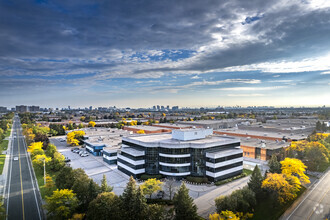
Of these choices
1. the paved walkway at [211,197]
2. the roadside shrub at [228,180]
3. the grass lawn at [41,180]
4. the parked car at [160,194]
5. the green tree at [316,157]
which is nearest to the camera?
the paved walkway at [211,197]

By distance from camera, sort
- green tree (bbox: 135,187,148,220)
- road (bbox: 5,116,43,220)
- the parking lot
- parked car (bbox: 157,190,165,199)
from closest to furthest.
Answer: green tree (bbox: 135,187,148,220), road (bbox: 5,116,43,220), parked car (bbox: 157,190,165,199), the parking lot

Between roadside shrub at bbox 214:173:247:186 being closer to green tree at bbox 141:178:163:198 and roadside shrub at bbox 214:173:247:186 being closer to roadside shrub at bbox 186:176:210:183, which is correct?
roadside shrub at bbox 186:176:210:183

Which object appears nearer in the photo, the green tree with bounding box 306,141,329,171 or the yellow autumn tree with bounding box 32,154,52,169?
the green tree with bounding box 306,141,329,171

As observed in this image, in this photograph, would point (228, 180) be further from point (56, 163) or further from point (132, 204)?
point (56, 163)

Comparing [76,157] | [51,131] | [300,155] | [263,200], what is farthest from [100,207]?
[51,131]

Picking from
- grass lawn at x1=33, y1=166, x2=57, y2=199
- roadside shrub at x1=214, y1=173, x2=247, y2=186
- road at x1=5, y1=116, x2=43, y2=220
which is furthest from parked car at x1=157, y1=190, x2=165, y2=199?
grass lawn at x1=33, y1=166, x2=57, y2=199

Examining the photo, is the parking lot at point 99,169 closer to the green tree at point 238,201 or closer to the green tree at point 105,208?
the green tree at point 105,208

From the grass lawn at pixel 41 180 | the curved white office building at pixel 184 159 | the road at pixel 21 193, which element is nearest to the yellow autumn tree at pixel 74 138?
the road at pixel 21 193
